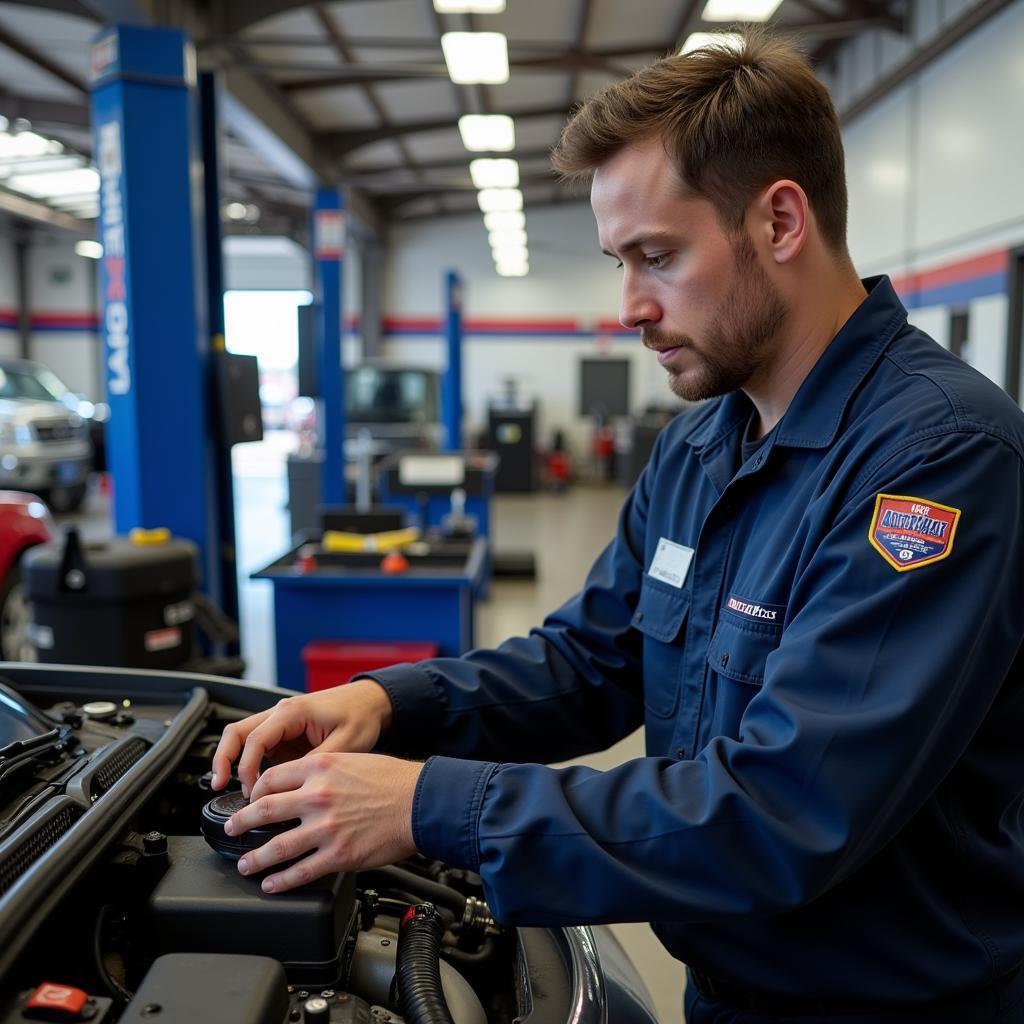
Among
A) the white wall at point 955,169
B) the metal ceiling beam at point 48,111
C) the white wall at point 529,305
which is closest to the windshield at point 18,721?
the white wall at point 955,169

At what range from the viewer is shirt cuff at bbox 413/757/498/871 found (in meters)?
0.83

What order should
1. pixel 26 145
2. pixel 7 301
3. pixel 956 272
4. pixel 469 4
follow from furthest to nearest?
pixel 7 301 → pixel 26 145 → pixel 956 272 → pixel 469 4

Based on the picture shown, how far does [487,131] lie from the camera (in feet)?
21.3

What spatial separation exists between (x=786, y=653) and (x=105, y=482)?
12.3 metres

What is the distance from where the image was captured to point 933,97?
688 centimetres

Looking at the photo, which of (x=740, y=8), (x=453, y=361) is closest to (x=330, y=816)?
(x=740, y=8)

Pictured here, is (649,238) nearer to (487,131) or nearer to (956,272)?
(487,131)

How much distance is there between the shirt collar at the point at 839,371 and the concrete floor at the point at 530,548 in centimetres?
116

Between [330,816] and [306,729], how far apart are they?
0.25 metres

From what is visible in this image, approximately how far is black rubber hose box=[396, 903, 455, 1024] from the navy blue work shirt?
0.11m

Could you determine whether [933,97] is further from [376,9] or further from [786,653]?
[786,653]

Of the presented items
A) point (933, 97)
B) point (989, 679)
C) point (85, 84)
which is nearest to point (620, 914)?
point (989, 679)

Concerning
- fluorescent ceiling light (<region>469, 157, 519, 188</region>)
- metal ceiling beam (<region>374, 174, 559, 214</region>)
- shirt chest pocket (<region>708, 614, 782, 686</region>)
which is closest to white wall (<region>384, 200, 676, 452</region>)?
metal ceiling beam (<region>374, 174, 559, 214</region>)

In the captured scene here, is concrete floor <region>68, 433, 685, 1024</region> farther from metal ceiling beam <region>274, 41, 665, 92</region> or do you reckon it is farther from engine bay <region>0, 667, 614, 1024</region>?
metal ceiling beam <region>274, 41, 665, 92</region>
